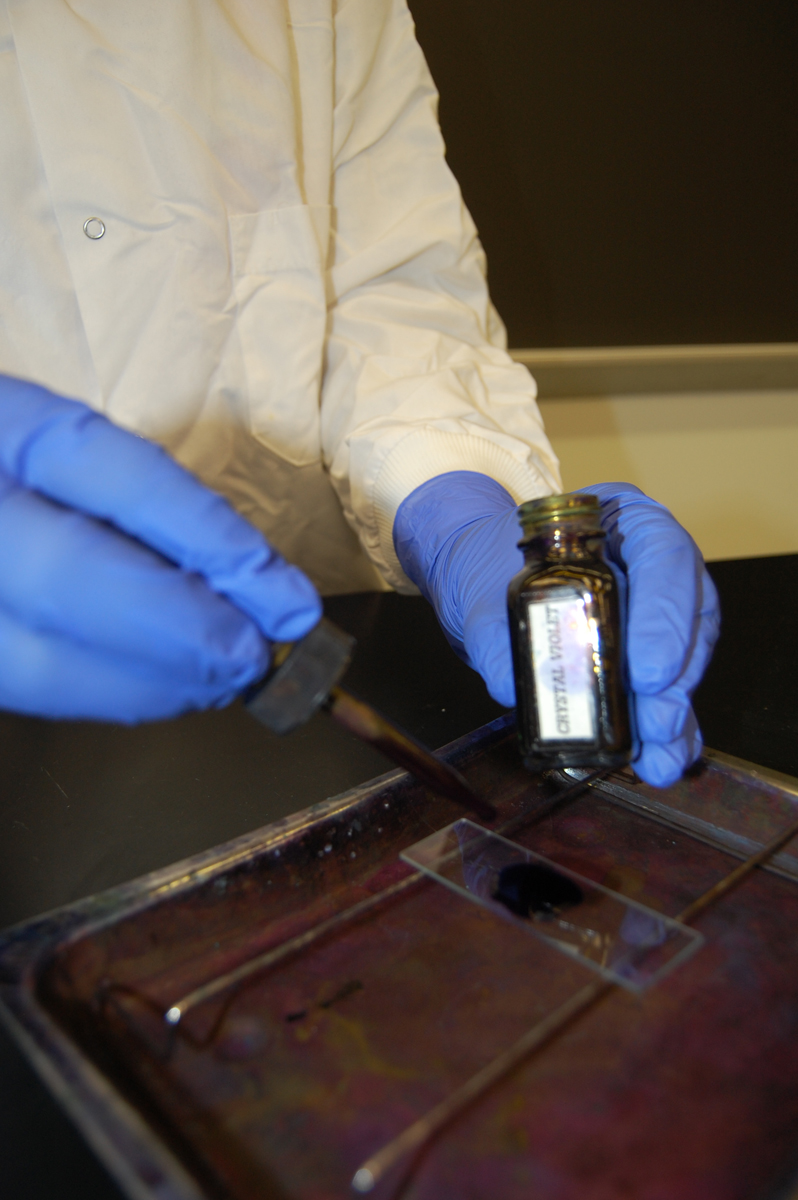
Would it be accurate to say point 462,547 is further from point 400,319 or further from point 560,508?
point 400,319

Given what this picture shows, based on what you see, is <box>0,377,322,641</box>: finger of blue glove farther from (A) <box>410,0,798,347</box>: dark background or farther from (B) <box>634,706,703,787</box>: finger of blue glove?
(A) <box>410,0,798,347</box>: dark background

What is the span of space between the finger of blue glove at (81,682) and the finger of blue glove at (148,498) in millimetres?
71

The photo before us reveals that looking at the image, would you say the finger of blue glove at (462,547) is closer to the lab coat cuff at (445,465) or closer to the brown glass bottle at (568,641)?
the lab coat cuff at (445,465)

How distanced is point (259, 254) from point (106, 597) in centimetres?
73

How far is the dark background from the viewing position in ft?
5.15

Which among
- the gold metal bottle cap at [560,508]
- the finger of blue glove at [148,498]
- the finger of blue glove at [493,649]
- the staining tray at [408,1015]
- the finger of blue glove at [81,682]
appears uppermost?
the finger of blue glove at [148,498]

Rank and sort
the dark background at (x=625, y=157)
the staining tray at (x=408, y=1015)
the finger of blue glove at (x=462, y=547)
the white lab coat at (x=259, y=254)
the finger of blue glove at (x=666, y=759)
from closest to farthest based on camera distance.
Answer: the staining tray at (x=408, y=1015)
the finger of blue glove at (x=666, y=759)
the finger of blue glove at (x=462, y=547)
the white lab coat at (x=259, y=254)
the dark background at (x=625, y=157)

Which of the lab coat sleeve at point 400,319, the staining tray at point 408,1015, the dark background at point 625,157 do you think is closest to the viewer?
the staining tray at point 408,1015

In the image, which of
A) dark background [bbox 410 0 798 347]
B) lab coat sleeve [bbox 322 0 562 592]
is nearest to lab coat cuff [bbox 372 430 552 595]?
lab coat sleeve [bbox 322 0 562 592]

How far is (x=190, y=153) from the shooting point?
0.92 metres

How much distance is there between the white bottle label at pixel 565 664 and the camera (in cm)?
56

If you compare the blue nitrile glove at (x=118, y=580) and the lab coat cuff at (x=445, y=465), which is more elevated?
the blue nitrile glove at (x=118, y=580)

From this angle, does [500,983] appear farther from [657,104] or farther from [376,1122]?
[657,104]

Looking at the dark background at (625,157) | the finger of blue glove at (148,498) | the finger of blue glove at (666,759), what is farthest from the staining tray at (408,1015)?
the dark background at (625,157)
